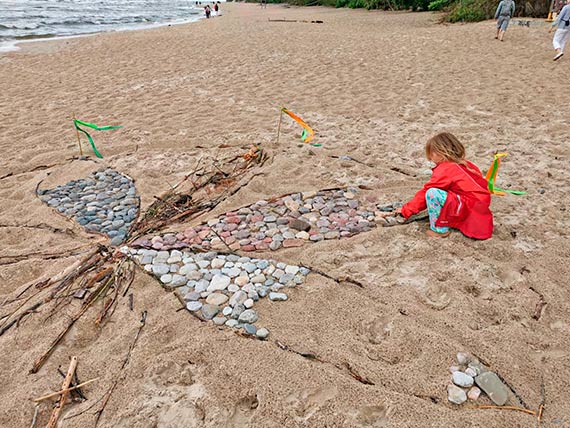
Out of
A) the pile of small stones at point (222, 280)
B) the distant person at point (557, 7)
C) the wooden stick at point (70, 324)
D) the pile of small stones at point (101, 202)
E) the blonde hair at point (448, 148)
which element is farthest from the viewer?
the distant person at point (557, 7)

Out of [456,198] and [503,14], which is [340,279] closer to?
[456,198]

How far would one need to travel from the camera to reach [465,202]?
2.91 m

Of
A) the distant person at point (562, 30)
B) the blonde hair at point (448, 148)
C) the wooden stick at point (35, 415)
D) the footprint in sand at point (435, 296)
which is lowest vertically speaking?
the wooden stick at point (35, 415)

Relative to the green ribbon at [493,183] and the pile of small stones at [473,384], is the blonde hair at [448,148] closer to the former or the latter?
the green ribbon at [493,183]

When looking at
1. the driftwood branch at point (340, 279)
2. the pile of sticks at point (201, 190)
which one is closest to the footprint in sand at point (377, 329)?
the driftwood branch at point (340, 279)

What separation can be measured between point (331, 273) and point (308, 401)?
937 mm

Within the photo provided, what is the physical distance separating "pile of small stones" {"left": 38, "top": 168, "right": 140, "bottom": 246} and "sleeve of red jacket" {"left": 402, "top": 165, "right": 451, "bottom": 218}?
217 centimetres

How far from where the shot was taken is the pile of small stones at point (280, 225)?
294 cm

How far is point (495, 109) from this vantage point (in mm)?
5816

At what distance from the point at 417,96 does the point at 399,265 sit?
464cm

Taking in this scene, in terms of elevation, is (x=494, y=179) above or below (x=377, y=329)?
above

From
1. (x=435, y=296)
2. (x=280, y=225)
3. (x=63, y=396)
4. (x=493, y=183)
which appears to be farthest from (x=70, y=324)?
(x=493, y=183)

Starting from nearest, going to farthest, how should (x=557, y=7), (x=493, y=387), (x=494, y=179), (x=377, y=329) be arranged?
(x=493, y=387)
(x=377, y=329)
(x=494, y=179)
(x=557, y=7)

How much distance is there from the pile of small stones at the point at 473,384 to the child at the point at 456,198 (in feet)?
3.89
